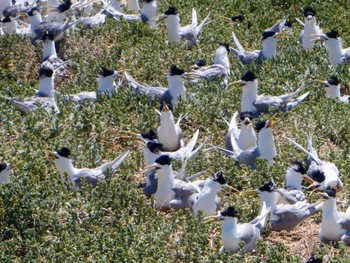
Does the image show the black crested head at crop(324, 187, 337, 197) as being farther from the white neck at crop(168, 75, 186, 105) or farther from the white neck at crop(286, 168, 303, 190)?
the white neck at crop(168, 75, 186, 105)

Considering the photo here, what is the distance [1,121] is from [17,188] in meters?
1.73

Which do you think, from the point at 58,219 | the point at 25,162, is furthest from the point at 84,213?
the point at 25,162

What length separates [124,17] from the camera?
466 inches

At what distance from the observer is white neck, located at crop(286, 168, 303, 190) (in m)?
7.66

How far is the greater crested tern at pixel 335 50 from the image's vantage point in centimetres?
1027

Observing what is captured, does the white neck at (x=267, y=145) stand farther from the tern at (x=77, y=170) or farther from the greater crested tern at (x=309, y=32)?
the greater crested tern at (x=309, y=32)

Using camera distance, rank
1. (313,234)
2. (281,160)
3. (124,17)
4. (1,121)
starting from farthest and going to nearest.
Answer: (124,17)
(1,121)
(281,160)
(313,234)

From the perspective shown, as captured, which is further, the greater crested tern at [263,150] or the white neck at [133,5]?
the white neck at [133,5]

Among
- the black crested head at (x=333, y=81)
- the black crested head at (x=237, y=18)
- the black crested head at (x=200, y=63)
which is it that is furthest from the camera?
the black crested head at (x=237, y=18)

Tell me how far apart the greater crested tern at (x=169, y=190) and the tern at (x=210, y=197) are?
19 cm

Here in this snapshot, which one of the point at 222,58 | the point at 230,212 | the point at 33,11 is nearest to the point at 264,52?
the point at 222,58

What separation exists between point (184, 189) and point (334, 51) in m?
3.26

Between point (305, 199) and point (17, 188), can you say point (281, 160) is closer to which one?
point (305, 199)

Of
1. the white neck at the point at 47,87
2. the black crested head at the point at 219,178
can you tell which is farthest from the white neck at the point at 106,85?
the black crested head at the point at 219,178
